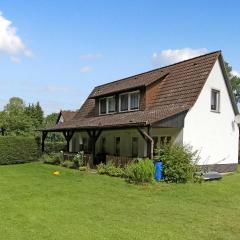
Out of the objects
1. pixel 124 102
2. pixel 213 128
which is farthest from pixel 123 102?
pixel 213 128

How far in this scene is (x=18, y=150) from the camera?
3125 centimetres

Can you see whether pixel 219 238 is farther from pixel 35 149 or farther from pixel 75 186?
pixel 35 149

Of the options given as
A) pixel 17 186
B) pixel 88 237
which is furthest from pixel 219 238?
pixel 17 186

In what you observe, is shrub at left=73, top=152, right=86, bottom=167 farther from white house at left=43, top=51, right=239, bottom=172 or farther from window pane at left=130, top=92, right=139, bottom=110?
window pane at left=130, top=92, right=139, bottom=110

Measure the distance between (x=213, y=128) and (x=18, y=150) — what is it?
597 inches

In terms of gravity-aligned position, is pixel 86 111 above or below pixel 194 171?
above

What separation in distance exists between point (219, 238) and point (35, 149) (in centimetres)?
2491

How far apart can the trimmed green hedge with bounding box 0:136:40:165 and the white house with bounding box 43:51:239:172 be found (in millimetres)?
4212

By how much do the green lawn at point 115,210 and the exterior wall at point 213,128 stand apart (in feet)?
15.0

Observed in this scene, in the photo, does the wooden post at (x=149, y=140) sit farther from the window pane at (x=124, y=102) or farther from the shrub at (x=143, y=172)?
the window pane at (x=124, y=102)

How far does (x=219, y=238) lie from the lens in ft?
30.5

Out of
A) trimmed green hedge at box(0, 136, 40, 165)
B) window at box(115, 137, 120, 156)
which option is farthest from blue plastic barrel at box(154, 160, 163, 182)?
trimmed green hedge at box(0, 136, 40, 165)

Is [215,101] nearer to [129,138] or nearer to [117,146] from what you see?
[129,138]

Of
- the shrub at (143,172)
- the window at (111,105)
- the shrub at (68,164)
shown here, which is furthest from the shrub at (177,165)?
the window at (111,105)
